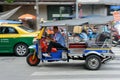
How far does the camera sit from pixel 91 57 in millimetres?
12727

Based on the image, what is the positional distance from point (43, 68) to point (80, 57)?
4.55ft

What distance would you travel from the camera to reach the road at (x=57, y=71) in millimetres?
11219

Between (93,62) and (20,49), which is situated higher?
(20,49)

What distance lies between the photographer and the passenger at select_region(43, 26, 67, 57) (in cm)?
1313

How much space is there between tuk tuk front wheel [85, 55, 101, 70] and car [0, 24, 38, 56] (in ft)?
16.4

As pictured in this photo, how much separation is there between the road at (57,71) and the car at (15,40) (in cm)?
234

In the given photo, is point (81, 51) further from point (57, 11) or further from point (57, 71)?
point (57, 11)

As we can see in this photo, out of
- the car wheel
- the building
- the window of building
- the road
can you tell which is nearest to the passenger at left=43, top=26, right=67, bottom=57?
the road

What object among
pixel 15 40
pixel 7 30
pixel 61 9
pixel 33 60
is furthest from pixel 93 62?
pixel 61 9

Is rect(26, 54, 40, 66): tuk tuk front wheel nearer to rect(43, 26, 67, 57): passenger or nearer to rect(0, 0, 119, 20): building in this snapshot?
rect(43, 26, 67, 57): passenger

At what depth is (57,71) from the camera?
1241 cm

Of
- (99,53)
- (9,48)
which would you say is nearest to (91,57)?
(99,53)

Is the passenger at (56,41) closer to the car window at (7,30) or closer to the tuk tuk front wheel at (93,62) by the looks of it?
the tuk tuk front wheel at (93,62)

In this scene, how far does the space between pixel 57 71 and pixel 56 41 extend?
134cm
